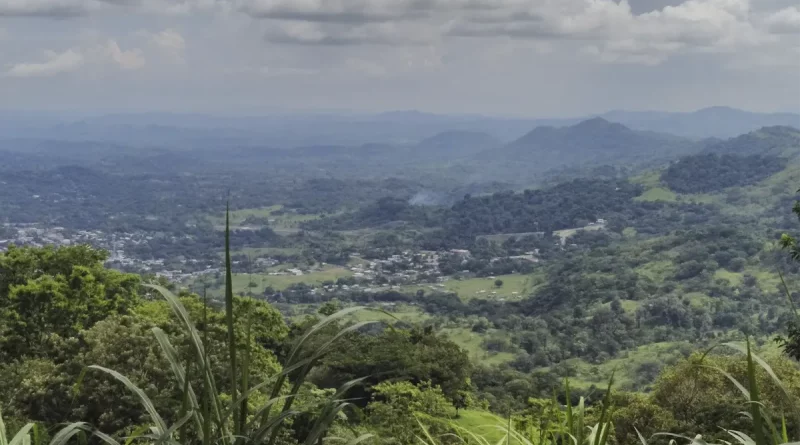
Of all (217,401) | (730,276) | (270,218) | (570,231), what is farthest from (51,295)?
(270,218)

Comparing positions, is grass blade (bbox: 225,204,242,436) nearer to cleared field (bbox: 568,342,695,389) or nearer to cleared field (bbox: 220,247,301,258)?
cleared field (bbox: 568,342,695,389)

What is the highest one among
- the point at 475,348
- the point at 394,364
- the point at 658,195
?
the point at 394,364

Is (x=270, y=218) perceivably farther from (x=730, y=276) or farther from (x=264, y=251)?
(x=730, y=276)

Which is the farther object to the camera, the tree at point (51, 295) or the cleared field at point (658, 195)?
the cleared field at point (658, 195)

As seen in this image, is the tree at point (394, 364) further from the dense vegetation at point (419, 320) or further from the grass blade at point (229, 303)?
the grass blade at point (229, 303)

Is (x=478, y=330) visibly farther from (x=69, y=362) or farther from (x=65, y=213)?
(x=65, y=213)

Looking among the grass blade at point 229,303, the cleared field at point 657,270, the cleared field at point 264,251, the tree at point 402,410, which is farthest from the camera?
the cleared field at point 264,251

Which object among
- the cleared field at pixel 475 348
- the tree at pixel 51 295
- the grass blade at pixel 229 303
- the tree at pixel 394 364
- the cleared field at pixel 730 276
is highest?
the grass blade at pixel 229 303

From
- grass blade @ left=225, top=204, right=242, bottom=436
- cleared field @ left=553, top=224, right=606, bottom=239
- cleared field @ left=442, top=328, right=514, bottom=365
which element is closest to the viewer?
grass blade @ left=225, top=204, right=242, bottom=436

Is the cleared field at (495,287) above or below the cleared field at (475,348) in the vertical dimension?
below

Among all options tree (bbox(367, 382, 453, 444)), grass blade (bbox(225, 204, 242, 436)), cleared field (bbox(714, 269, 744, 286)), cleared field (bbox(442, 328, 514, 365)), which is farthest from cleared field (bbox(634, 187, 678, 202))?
grass blade (bbox(225, 204, 242, 436))

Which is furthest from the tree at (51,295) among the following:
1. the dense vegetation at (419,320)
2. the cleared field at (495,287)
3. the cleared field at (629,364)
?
the cleared field at (495,287)
